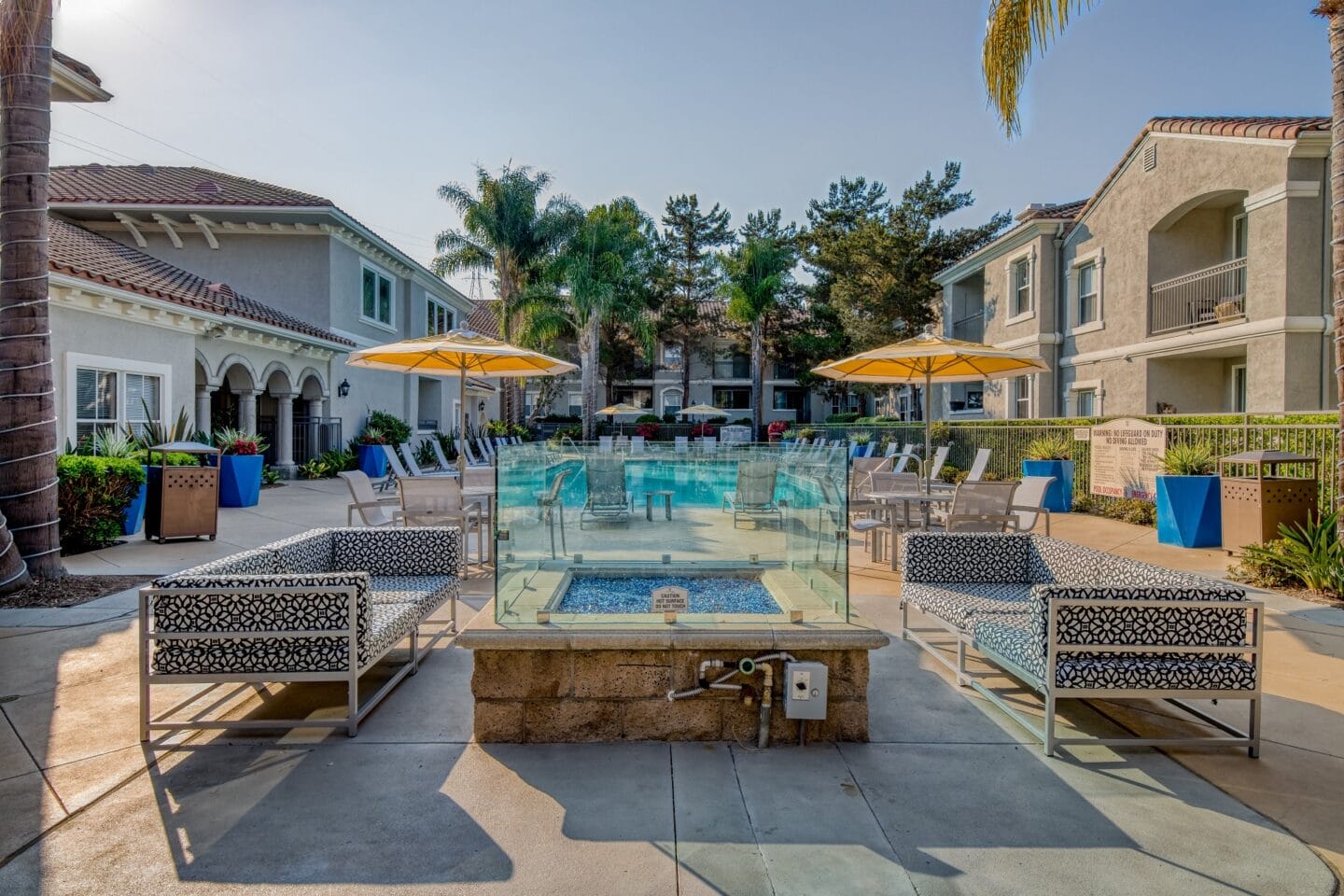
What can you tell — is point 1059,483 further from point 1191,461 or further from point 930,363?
point 930,363

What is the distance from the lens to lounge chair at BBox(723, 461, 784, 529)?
6730 millimetres

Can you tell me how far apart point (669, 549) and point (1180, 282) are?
14.1m

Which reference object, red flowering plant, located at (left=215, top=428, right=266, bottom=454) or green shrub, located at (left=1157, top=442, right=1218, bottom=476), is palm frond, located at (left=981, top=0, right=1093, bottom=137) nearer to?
green shrub, located at (left=1157, top=442, right=1218, bottom=476)

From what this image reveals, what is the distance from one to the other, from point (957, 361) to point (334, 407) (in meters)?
15.9

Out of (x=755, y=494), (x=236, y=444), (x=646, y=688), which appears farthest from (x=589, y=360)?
(x=646, y=688)

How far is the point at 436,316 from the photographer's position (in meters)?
25.9

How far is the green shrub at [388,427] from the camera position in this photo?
66.0 feet

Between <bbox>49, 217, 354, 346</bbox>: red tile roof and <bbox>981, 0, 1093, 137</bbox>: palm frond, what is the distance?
11.8 metres

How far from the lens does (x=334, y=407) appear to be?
60.8 feet

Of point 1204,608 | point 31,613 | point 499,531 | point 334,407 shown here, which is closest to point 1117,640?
point 1204,608

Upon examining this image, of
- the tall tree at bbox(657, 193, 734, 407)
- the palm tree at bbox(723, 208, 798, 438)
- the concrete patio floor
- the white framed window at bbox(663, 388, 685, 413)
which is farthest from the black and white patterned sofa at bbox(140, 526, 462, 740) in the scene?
the white framed window at bbox(663, 388, 685, 413)

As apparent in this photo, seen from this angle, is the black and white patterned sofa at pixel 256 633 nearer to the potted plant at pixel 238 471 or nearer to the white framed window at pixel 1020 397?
the potted plant at pixel 238 471

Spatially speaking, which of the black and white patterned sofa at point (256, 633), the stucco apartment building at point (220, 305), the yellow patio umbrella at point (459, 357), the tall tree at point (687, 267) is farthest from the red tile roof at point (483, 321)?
the black and white patterned sofa at point (256, 633)

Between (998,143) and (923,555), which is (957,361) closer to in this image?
(998,143)
